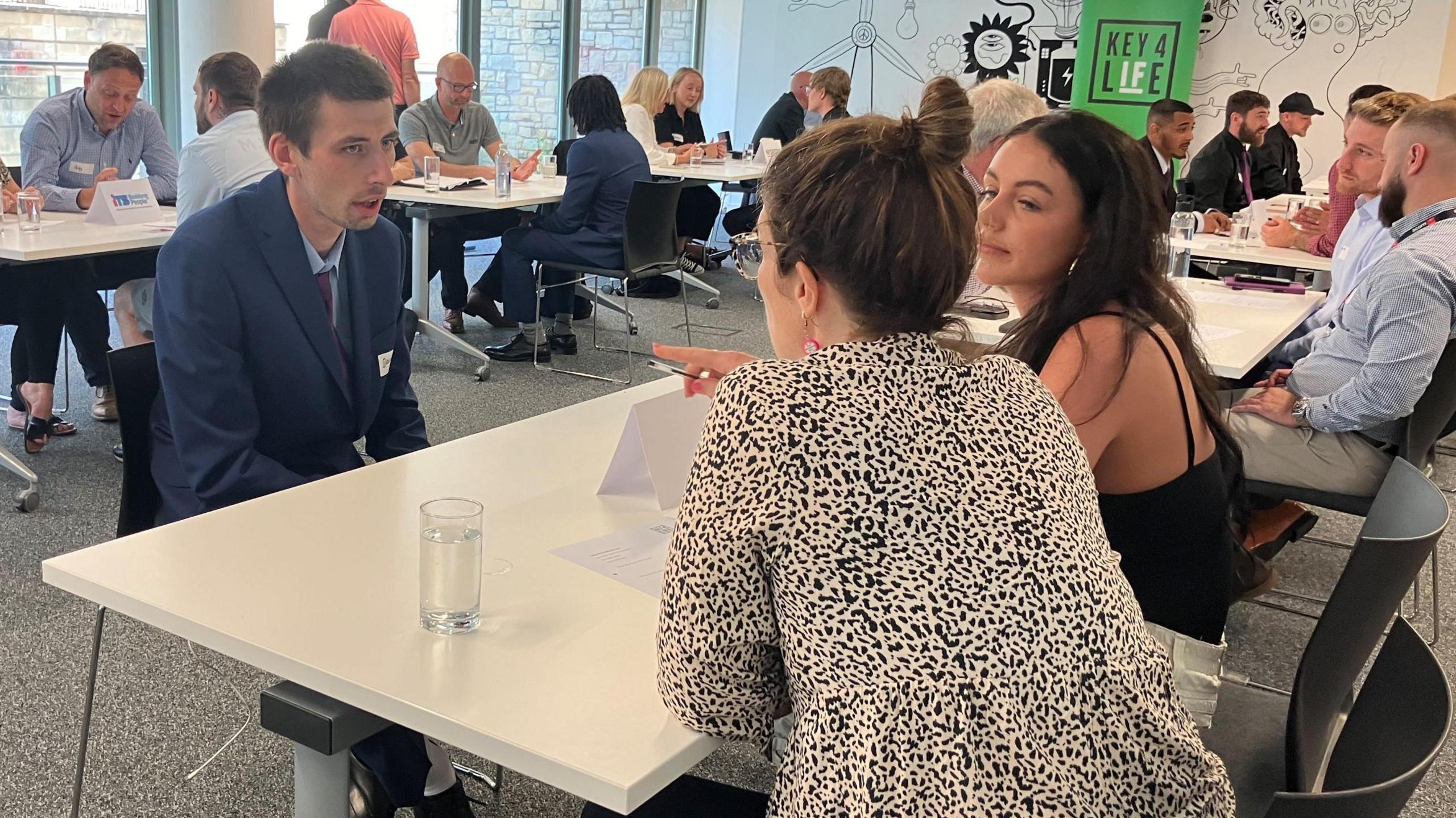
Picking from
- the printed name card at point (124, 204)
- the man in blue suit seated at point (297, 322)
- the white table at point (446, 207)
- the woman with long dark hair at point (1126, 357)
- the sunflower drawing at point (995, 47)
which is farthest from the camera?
the sunflower drawing at point (995, 47)

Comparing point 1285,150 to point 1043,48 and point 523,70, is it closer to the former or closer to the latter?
point 1043,48

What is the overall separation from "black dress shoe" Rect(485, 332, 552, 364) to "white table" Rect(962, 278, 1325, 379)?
8.15 ft

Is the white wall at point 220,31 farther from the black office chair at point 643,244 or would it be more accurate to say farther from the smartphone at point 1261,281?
the smartphone at point 1261,281

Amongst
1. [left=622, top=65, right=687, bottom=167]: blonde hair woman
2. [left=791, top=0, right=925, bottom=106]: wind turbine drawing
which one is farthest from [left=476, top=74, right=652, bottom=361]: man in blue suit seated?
[left=791, top=0, right=925, bottom=106]: wind turbine drawing

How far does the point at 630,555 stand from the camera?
1534 mm

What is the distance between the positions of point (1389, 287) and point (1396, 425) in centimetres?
38

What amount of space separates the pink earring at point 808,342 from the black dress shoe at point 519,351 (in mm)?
4202

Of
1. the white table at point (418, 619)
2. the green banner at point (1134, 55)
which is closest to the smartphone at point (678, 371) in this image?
the white table at point (418, 619)

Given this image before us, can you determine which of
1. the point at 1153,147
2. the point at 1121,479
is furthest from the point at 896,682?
the point at 1153,147

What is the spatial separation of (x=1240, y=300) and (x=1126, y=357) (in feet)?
7.72

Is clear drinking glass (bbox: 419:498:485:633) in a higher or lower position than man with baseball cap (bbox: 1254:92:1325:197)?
lower

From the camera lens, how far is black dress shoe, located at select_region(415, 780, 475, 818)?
192 centimetres

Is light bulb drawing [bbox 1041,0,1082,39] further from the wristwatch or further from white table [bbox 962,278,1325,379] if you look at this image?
the wristwatch

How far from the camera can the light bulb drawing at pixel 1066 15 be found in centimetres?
931
